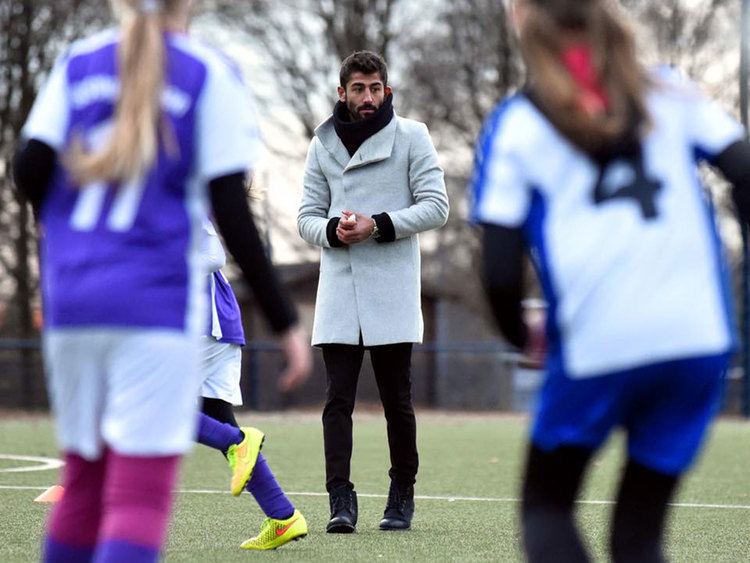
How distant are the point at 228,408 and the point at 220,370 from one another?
203mm

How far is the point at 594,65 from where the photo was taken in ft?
10.3

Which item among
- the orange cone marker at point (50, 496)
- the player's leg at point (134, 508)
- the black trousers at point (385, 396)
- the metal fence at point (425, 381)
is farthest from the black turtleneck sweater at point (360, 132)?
the metal fence at point (425, 381)

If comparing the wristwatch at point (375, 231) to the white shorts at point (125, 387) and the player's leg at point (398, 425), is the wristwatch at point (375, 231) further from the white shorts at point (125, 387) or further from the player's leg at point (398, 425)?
the white shorts at point (125, 387)

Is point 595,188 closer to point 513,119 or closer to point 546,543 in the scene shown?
point 513,119

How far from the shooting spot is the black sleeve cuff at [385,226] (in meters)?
6.57

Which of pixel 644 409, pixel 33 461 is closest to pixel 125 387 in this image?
pixel 644 409

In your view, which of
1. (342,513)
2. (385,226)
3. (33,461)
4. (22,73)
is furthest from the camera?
(22,73)

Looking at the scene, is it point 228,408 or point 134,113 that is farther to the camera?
point 228,408

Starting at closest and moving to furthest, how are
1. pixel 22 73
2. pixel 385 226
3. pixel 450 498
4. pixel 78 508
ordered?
pixel 78 508 < pixel 385 226 < pixel 450 498 < pixel 22 73

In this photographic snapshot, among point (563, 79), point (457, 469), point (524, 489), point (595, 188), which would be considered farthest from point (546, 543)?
point (457, 469)

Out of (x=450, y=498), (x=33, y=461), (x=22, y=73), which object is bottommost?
(x=33, y=461)

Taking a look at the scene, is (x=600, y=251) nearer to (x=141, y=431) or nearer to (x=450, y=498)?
(x=141, y=431)

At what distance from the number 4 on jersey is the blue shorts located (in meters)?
0.33

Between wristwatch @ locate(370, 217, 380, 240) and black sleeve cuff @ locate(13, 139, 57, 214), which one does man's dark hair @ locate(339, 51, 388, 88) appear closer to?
wristwatch @ locate(370, 217, 380, 240)
